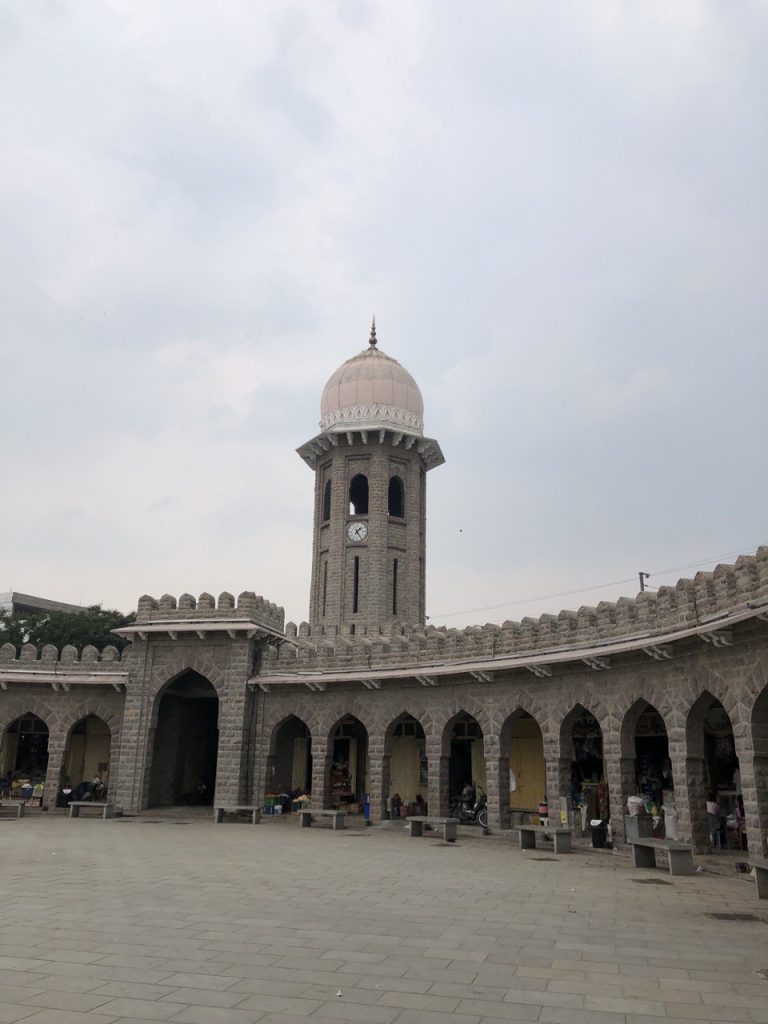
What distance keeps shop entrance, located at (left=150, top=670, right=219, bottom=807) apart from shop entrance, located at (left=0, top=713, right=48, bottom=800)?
4.53 meters

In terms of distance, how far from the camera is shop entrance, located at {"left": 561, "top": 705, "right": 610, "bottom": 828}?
18344 mm

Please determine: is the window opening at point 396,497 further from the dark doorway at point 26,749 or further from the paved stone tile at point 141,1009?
the paved stone tile at point 141,1009

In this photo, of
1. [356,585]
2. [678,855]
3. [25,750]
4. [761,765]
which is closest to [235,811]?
[25,750]

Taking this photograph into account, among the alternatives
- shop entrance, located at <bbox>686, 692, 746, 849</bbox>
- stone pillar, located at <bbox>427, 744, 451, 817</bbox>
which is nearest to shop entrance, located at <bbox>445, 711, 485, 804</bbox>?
stone pillar, located at <bbox>427, 744, 451, 817</bbox>

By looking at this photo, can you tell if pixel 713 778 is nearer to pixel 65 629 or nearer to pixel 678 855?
pixel 678 855

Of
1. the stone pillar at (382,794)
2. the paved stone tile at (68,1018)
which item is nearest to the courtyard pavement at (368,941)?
the paved stone tile at (68,1018)

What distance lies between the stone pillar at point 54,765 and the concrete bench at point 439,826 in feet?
39.7

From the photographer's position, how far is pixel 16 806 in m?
23.8

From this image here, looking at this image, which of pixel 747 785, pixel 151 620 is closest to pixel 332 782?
pixel 151 620

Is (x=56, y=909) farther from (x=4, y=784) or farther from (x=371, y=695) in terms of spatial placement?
(x=4, y=784)

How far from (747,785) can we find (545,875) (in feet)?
11.5

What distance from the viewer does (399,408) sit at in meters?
33.4

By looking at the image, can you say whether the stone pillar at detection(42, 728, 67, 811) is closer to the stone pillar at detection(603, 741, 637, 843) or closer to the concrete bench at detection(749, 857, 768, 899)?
the stone pillar at detection(603, 741, 637, 843)

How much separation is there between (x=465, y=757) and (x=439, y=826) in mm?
3672
